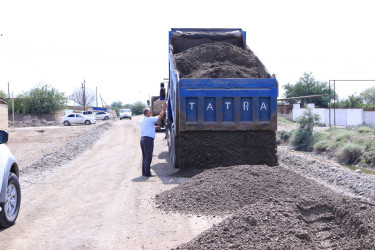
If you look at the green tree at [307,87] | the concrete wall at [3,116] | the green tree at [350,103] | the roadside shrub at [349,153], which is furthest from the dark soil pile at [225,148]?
the green tree at [307,87]

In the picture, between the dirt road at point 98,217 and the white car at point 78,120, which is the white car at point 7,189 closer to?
the dirt road at point 98,217

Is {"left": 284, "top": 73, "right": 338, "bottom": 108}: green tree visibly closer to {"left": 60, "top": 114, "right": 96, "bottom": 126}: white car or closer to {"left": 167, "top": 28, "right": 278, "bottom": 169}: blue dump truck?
{"left": 60, "top": 114, "right": 96, "bottom": 126}: white car

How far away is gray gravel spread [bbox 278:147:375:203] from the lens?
28.2ft

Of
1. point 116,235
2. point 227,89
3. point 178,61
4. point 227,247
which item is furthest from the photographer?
point 178,61

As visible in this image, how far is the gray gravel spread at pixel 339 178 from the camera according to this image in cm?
861

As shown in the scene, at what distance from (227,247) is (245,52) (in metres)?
8.16

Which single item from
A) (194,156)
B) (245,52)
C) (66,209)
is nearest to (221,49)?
(245,52)

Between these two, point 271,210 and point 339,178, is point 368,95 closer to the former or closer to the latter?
point 339,178

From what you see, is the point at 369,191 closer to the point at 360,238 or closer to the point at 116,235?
the point at 360,238

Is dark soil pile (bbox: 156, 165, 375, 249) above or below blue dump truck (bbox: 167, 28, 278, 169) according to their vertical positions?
below

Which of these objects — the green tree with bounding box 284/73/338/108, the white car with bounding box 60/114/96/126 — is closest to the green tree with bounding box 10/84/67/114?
the white car with bounding box 60/114/96/126

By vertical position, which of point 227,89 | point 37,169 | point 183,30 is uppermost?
point 183,30

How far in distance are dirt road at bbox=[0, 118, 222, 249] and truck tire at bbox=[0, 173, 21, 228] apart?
12 cm

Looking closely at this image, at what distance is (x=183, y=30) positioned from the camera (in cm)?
1312
